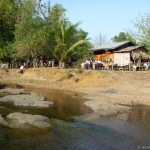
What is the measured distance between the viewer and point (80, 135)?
523 inches

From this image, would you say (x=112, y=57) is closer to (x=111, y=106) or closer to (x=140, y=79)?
(x=140, y=79)

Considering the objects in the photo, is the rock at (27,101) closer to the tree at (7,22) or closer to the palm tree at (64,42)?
the palm tree at (64,42)

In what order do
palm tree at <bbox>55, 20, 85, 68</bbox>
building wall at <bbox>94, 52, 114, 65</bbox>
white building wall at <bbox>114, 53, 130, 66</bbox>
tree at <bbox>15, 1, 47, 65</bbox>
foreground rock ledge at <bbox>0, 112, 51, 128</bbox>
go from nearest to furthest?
foreground rock ledge at <bbox>0, 112, 51, 128</bbox>, palm tree at <bbox>55, 20, 85, 68</bbox>, tree at <bbox>15, 1, 47, 65</bbox>, white building wall at <bbox>114, 53, 130, 66</bbox>, building wall at <bbox>94, 52, 114, 65</bbox>

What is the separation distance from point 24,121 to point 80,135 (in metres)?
3.03

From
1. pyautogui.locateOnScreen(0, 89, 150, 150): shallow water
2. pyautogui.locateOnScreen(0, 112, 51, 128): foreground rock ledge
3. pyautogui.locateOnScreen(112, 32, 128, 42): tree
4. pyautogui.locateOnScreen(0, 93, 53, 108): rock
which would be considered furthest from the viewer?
pyautogui.locateOnScreen(112, 32, 128, 42): tree

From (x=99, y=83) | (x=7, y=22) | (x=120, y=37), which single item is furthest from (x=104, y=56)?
(x=120, y=37)

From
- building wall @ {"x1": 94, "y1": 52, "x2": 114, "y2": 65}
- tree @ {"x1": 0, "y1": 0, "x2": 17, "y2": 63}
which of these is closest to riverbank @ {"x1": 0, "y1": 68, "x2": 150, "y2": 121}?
tree @ {"x1": 0, "y1": 0, "x2": 17, "y2": 63}

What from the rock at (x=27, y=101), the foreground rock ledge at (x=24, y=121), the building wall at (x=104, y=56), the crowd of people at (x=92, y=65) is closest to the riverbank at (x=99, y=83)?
the rock at (x=27, y=101)

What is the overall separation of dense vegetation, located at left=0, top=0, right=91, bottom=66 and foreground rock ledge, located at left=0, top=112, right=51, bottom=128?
21.5 metres

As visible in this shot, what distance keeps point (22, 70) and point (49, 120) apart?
2420 cm

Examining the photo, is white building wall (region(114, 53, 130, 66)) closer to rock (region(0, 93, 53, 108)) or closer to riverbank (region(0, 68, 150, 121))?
riverbank (region(0, 68, 150, 121))

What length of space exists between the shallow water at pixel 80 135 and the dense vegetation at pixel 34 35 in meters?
20.3

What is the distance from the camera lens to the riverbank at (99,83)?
2200 centimetres

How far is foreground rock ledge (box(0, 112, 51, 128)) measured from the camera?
46.9 feet
